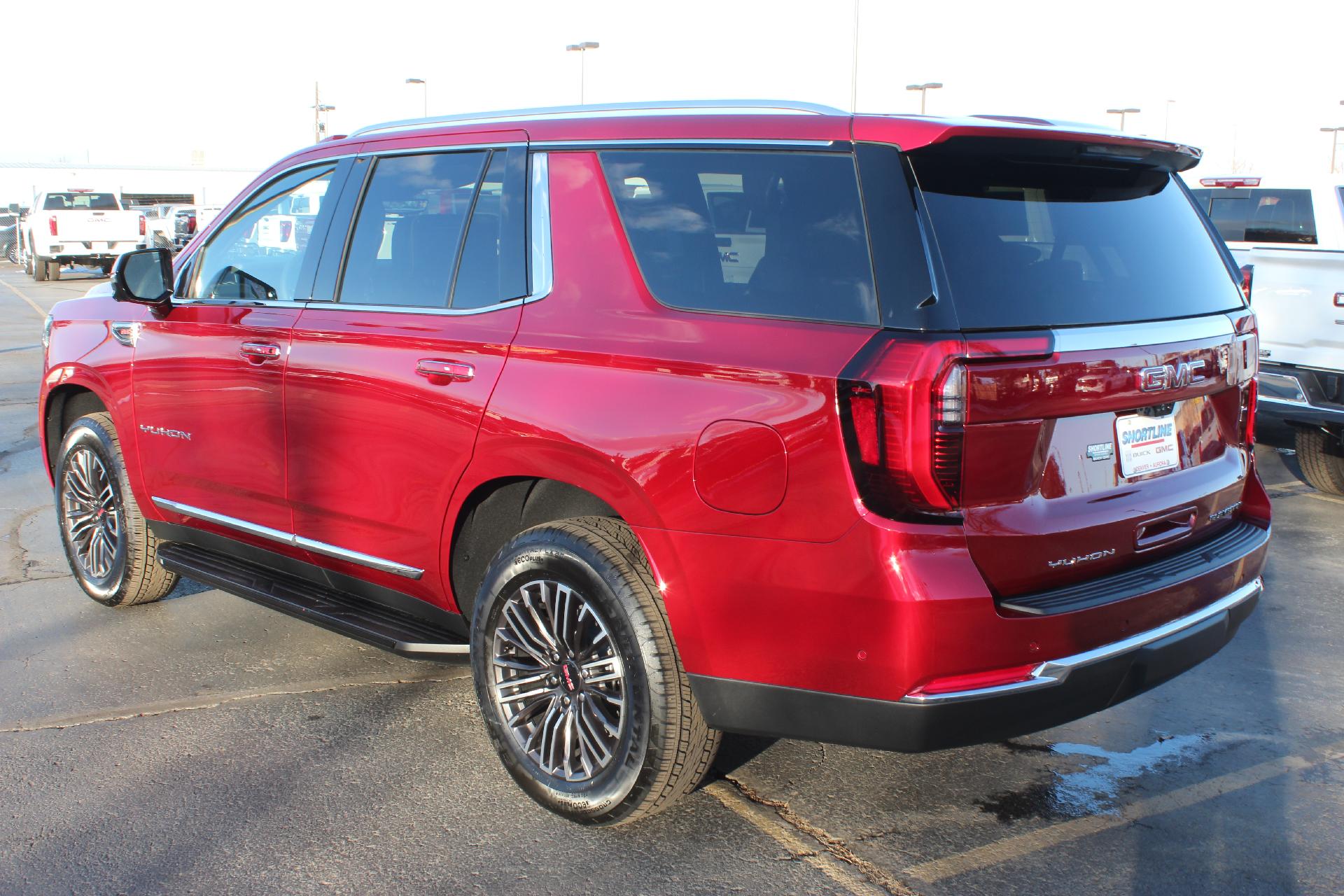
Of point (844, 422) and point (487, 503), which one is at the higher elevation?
point (844, 422)

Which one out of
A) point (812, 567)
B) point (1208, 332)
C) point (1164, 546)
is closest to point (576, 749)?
point (812, 567)

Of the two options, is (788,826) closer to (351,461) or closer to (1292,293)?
(351,461)

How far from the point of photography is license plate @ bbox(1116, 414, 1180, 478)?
9.79 ft

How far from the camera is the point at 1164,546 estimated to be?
315 centimetres

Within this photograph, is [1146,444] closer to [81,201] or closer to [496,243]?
[496,243]

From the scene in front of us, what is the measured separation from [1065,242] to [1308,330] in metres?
5.25

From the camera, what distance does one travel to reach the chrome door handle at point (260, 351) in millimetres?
4137

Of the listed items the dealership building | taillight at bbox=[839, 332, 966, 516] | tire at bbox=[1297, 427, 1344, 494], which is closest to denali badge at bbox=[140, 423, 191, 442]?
taillight at bbox=[839, 332, 966, 516]

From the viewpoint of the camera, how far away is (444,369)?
355cm

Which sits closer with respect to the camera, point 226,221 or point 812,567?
point 812,567

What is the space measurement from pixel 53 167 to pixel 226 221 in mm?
85084

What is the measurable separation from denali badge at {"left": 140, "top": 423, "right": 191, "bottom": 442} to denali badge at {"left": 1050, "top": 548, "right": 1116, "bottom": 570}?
3239 millimetres

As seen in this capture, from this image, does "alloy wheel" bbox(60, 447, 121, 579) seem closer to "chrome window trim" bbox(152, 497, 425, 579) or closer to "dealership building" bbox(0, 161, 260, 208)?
"chrome window trim" bbox(152, 497, 425, 579)

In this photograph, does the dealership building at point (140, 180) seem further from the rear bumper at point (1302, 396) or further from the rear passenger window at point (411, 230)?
the rear passenger window at point (411, 230)
